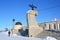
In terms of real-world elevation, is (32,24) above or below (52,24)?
above

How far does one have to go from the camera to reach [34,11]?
32.1m

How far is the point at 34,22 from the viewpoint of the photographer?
31.7 m

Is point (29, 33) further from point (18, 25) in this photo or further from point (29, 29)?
point (18, 25)

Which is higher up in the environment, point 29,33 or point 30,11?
point 30,11

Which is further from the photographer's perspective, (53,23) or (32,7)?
(53,23)

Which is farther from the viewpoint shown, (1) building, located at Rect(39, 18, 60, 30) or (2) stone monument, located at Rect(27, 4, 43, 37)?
(1) building, located at Rect(39, 18, 60, 30)

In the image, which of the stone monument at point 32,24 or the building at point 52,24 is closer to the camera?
the stone monument at point 32,24

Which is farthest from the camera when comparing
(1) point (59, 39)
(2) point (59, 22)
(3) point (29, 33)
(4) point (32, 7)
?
(2) point (59, 22)

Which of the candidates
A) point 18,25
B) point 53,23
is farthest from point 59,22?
point 18,25

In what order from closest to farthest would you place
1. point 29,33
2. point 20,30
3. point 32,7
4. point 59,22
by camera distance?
point 29,33, point 32,7, point 20,30, point 59,22

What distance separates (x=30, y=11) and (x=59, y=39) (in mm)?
11309

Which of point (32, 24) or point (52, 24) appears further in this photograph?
point (52, 24)

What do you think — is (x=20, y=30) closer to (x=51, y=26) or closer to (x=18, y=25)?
(x=18, y=25)

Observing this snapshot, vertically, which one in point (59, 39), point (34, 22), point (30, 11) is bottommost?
point (59, 39)
